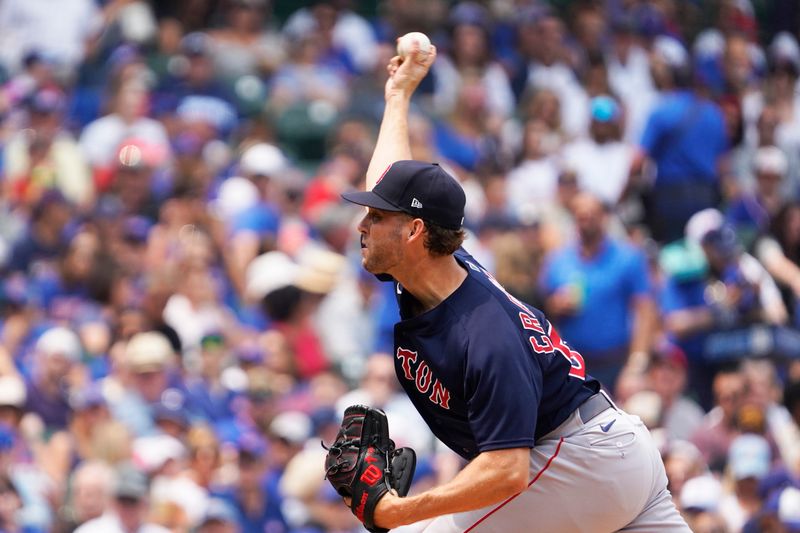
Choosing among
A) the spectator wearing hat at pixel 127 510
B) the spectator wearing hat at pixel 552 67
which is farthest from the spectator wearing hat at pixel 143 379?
the spectator wearing hat at pixel 552 67

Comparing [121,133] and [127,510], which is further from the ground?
[121,133]

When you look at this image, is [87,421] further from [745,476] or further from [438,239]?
[438,239]

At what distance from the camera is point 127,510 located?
755 cm

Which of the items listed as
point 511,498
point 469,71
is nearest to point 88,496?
point 511,498

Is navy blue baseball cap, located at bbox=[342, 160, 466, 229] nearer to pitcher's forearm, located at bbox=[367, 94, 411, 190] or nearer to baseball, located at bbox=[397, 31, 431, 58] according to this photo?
pitcher's forearm, located at bbox=[367, 94, 411, 190]

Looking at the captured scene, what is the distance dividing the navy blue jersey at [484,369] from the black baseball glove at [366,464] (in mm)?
200

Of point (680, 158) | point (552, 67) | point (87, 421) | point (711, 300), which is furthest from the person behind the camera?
point (552, 67)

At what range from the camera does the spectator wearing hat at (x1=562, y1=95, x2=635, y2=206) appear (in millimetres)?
11641

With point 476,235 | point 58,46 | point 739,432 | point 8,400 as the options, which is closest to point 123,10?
point 58,46

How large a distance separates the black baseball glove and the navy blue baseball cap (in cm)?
65

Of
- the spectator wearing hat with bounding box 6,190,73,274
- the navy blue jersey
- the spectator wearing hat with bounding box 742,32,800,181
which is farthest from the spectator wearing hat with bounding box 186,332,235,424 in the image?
the spectator wearing hat with bounding box 742,32,800,181

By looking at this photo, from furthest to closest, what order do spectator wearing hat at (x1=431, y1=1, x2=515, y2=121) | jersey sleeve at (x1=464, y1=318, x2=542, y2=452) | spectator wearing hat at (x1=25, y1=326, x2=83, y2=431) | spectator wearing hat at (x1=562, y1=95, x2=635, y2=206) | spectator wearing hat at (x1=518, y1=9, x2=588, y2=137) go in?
spectator wearing hat at (x1=431, y1=1, x2=515, y2=121) < spectator wearing hat at (x1=518, y1=9, x2=588, y2=137) < spectator wearing hat at (x1=562, y1=95, x2=635, y2=206) < spectator wearing hat at (x1=25, y1=326, x2=83, y2=431) < jersey sleeve at (x1=464, y1=318, x2=542, y2=452)

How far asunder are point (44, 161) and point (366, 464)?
729 centimetres

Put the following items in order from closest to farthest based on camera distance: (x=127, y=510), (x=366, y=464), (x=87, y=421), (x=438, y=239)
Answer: (x=366, y=464), (x=438, y=239), (x=127, y=510), (x=87, y=421)
